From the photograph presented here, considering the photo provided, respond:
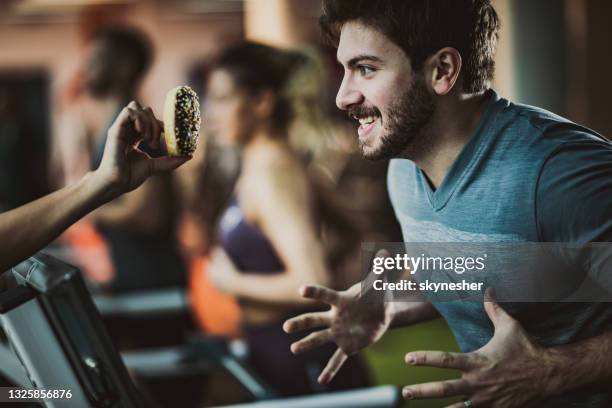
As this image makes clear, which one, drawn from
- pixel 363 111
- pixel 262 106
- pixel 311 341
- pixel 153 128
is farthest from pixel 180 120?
pixel 262 106

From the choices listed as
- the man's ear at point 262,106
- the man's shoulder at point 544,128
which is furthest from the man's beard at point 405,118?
the man's ear at point 262,106

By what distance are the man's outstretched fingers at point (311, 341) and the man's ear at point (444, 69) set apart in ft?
1.37

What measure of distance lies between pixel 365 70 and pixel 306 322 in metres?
0.40

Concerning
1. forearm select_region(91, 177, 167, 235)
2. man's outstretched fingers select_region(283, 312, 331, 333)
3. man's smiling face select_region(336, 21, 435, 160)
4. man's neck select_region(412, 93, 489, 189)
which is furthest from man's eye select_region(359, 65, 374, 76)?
forearm select_region(91, 177, 167, 235)

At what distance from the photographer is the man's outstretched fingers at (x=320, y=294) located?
3.39 ft

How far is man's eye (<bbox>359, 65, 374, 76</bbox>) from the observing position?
103 centimetres

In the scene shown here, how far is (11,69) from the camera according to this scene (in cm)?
459

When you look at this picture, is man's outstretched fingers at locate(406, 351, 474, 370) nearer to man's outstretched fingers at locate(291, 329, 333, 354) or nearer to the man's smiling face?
man's outstretched fingers at locate(291, 329, 333, 354)

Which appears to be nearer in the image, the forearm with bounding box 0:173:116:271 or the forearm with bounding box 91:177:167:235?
the forearm with bounding box 0:173:116:271

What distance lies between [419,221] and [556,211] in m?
0.25

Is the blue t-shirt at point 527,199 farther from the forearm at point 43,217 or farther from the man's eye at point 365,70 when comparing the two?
the forearm at point 43,217

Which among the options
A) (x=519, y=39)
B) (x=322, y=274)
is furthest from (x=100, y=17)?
(x=519, y=39)

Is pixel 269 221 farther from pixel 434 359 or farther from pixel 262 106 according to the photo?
pixel 434 359

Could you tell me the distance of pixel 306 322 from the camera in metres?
1.05
